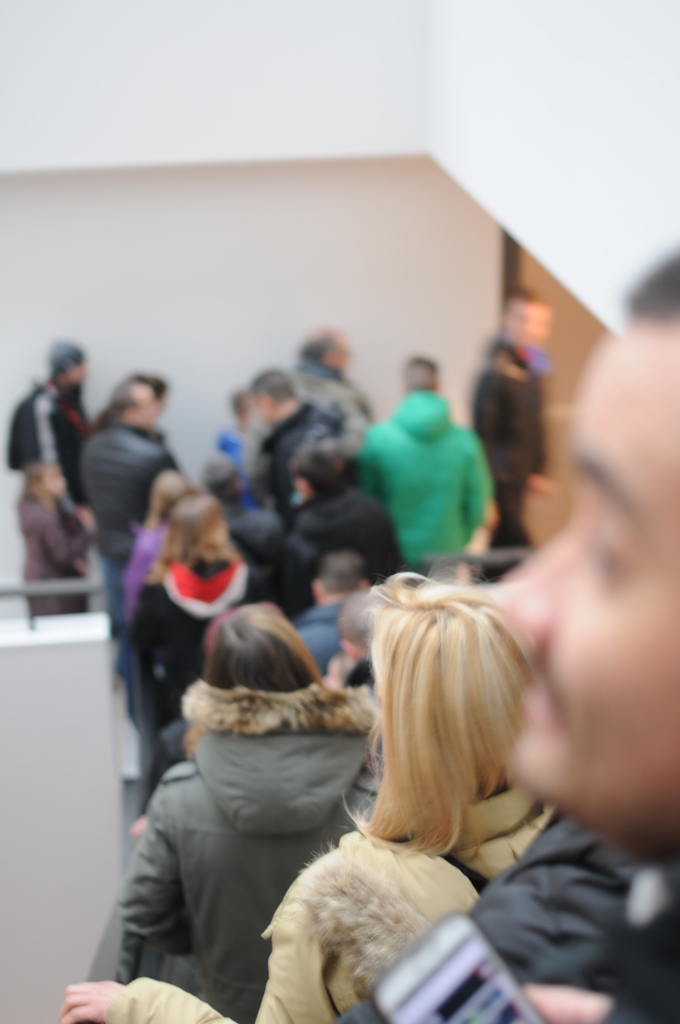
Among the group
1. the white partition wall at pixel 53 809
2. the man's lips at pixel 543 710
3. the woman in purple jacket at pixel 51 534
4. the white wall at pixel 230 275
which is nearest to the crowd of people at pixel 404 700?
the man's lips at pixel 543 710

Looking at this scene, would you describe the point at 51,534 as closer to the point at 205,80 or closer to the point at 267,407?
the point at 267,407

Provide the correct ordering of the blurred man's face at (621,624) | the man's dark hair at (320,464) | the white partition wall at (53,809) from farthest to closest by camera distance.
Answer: the man's dark hair at (320,464), the white partition wall at (53,809), the blurred man's face at (621,624)

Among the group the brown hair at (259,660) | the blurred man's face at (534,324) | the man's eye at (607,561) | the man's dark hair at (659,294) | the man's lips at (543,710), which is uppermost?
the blurred man's face at (534,324)

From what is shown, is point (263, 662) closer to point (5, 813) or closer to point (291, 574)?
point (5, 813)

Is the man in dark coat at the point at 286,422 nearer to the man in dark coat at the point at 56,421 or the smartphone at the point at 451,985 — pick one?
the man in dark coat at the point at 56,421

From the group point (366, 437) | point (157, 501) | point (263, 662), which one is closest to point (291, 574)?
point (157, 501)

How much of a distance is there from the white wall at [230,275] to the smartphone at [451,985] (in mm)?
5714

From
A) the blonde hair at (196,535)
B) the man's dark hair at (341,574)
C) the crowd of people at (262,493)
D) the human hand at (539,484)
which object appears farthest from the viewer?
the human hand at (539,484)

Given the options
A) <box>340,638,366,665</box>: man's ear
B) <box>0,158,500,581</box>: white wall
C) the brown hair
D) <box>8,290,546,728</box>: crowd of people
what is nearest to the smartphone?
the brown hair

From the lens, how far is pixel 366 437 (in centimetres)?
475

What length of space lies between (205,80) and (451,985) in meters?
5.04

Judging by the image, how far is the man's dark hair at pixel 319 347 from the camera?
5.40 metres

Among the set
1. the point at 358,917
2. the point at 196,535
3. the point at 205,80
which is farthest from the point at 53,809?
the point at 205,80

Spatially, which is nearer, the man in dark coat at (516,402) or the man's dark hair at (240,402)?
the man in dark coat at (516,402)
